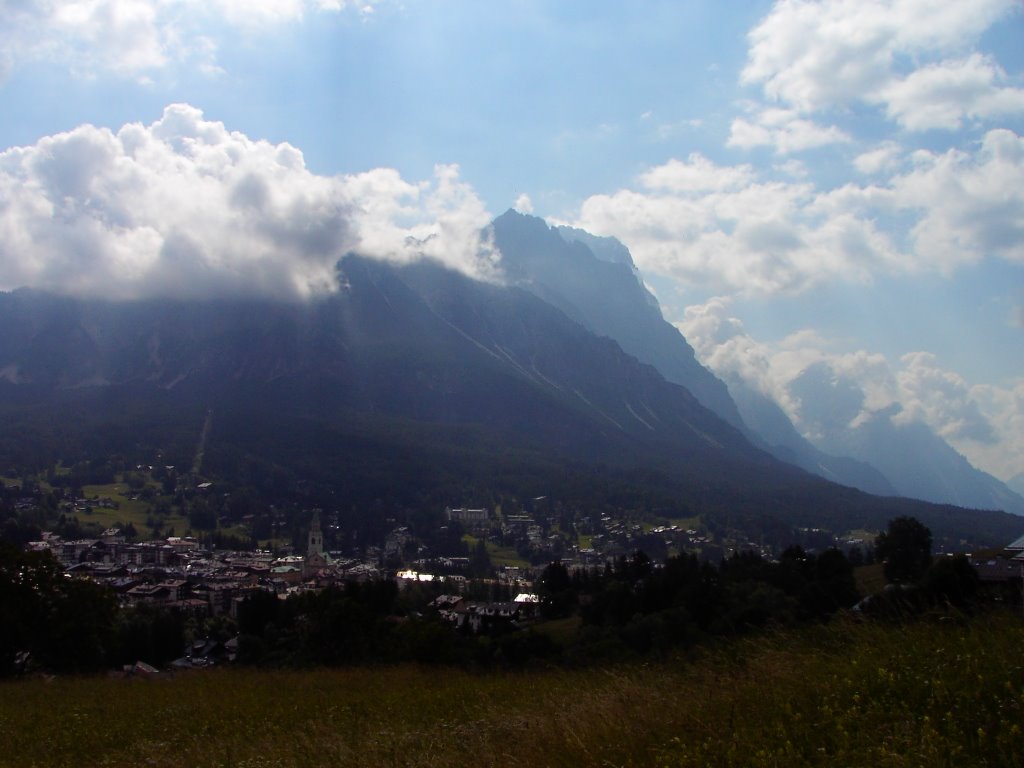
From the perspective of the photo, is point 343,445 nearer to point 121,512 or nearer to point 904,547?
point 121,512

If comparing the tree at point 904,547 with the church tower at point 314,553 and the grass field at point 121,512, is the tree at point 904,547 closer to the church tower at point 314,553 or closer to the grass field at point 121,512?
the church tower at point 314,553

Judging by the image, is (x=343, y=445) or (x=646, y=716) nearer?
(x=646, y=716)

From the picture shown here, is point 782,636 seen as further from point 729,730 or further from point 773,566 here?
point 773,566

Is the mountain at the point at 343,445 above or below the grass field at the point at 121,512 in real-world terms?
above

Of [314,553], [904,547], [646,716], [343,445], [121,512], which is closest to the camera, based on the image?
[646,716]

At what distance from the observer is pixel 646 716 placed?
689 centimetres

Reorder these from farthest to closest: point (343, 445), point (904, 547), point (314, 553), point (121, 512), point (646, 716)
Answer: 1. point (343, 445)
2. point (121, 512)
3. point (314, 553)
4. point (904, 547)
5. point (646, 716)

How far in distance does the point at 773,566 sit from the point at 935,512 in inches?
5313

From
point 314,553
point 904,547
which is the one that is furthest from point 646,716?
point 314,553

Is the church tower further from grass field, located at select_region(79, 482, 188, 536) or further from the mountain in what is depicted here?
grass field, located at select_region(79, 482, 188, 536)

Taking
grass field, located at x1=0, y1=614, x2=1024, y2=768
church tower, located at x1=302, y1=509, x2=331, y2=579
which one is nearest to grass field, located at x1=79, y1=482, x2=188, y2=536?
church tower, located at x1=302, y1=509, x2=331, y2=579

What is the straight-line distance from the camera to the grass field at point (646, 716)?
5.39m

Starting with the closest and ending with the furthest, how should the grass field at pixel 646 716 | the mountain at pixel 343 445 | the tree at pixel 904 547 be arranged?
the grass field at pixel 646 716, the tree at pixel 904 547, the mountain at pixel 343 445

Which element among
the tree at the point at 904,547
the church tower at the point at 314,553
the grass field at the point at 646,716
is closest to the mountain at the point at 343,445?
the church tower at the point at 314,553
